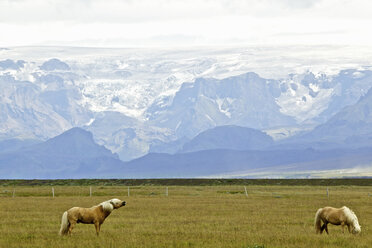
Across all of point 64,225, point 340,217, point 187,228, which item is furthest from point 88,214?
point 340,217

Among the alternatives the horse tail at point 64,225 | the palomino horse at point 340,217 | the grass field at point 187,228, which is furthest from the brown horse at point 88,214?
the palomino horse at point 340,217

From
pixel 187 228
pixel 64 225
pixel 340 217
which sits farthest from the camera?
pixel 187 228

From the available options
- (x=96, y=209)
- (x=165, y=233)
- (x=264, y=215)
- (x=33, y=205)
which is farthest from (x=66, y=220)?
(x=33, y=205)

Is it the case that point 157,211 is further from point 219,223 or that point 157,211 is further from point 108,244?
point 108,244

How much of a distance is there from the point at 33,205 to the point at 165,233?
30.4m

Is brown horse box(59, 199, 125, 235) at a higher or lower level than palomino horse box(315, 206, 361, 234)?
higher

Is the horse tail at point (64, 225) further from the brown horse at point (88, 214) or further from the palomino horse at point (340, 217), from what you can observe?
the palomino horse at point (340, 217)

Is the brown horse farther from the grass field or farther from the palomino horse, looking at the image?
the palomino horse

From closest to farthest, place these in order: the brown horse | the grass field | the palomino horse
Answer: the grass field → the brown horse → the palomino horse

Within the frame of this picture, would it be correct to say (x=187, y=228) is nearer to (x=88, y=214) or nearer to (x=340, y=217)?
(x=88, y=214)

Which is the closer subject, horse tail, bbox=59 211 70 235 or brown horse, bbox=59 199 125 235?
brown horse, bbox=59 199 125 235

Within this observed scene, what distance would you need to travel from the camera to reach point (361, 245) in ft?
125

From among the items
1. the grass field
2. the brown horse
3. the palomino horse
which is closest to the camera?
the grass field

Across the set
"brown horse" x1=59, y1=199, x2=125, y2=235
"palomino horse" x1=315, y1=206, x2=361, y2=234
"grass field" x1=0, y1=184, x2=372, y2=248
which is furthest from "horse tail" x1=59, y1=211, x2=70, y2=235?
"palomino horse" x1=315, y1=206, x2=361, y2=234
